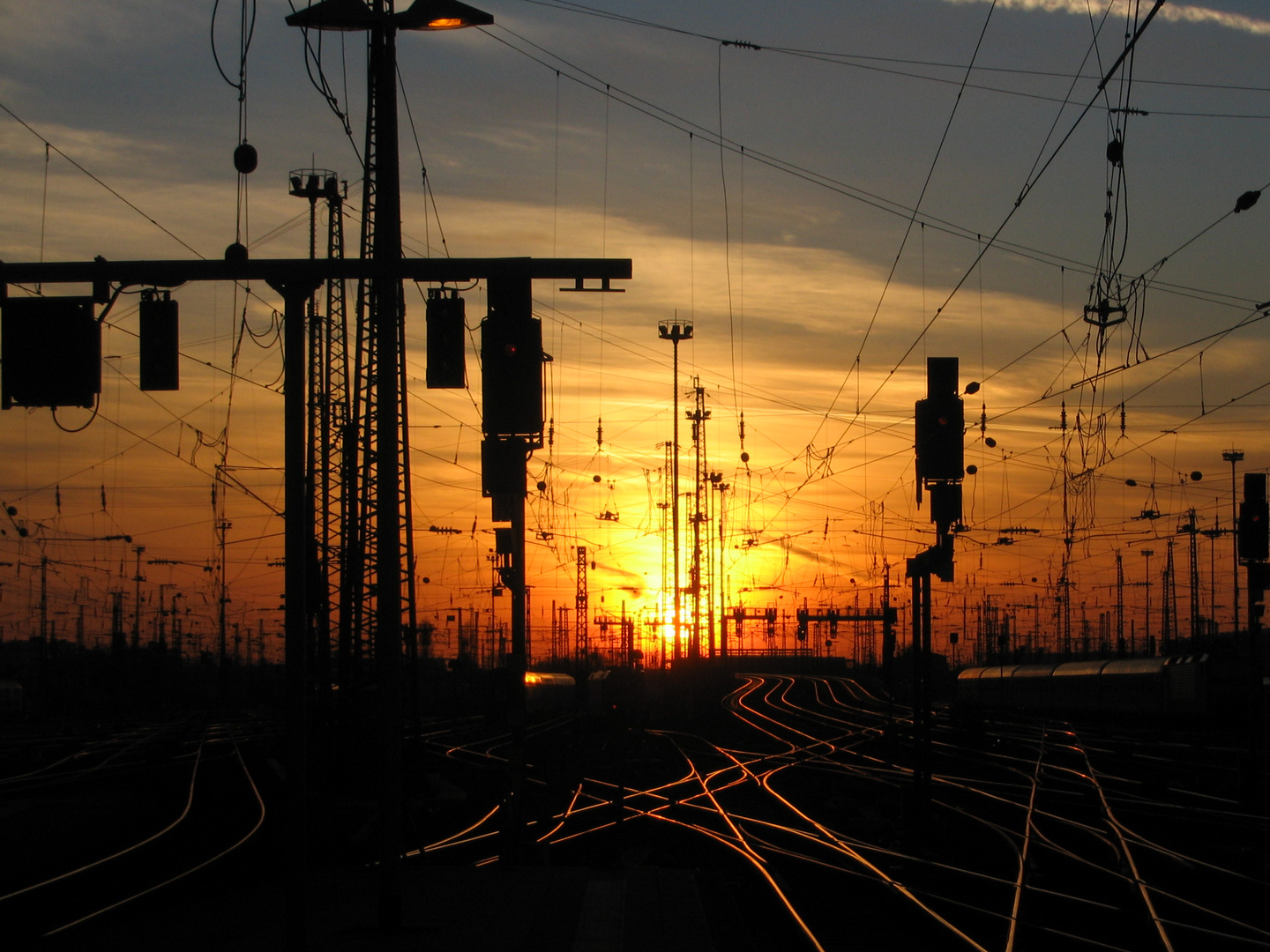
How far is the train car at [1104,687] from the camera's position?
55562 millimetres

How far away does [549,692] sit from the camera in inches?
3371

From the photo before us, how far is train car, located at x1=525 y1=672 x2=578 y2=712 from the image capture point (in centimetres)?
7825

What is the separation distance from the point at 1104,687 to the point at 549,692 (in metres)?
36.4

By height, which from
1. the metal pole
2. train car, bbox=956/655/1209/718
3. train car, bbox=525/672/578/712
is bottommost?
train car, bbox=525/672/578/712

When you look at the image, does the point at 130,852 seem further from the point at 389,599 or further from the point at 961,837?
the point at 961,837

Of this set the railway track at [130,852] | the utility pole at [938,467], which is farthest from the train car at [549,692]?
the utility pole at [938,467]

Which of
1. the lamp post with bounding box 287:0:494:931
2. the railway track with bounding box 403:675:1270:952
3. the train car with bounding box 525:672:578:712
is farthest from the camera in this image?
the train car with bounding box 525:672:578:712

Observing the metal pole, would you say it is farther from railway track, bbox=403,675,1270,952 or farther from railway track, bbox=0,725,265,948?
railway track, bbox=403,675,1270,952

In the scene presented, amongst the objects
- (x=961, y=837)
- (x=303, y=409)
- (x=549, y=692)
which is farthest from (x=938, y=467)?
(x=549, y=692)

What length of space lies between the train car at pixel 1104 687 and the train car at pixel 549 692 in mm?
26292

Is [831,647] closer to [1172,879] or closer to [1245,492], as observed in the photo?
[1245,492]

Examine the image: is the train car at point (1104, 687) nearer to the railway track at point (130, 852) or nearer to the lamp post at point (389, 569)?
the railway track at point (130, 852)

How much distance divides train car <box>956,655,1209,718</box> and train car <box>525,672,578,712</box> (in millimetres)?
26292

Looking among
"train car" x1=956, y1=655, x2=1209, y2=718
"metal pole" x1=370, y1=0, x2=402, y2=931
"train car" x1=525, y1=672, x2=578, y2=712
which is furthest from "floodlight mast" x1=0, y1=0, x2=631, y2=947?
"train car" x1=525, y1=672, x2=578, y2=712
